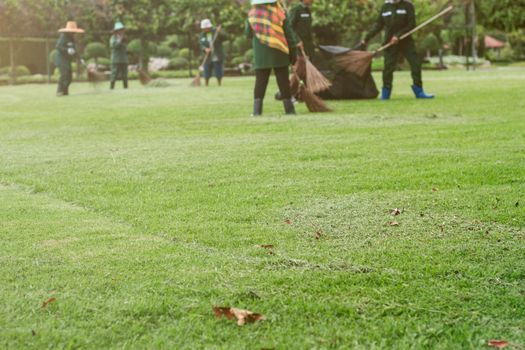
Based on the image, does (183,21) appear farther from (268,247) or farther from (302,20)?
(268,247)

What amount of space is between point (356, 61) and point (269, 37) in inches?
138

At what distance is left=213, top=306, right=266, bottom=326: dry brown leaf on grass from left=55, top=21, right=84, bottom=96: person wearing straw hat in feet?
56.2

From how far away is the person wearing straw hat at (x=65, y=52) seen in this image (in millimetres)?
19203

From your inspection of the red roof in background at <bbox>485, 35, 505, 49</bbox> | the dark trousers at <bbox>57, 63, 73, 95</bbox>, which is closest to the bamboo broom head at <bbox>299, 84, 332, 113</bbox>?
the dark trousers at <bbox>57, 63, 73, 95</bbox>

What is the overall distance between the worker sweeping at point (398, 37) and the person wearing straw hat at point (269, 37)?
9.75ft

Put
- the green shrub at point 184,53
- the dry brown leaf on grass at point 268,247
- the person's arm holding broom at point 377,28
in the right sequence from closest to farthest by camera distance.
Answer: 1. the dry brown leaf on grass at point 268,247
2. the person's arm holding broom at point 377,28
3. the green shrub at point 184,53

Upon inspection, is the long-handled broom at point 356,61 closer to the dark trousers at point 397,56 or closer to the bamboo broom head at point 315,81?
the dark trousers at point 397,56

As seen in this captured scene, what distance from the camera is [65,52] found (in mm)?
19250

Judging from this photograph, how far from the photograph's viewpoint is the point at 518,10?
38219mm

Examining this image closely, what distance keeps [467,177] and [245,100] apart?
987cm

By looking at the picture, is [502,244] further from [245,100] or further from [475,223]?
[245,100]

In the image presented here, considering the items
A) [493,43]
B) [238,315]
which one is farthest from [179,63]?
[238,315]

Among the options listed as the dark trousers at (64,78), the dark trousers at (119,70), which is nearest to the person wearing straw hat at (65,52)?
the dark trousers at (64,78)

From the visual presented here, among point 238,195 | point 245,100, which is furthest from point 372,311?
point 245,100
